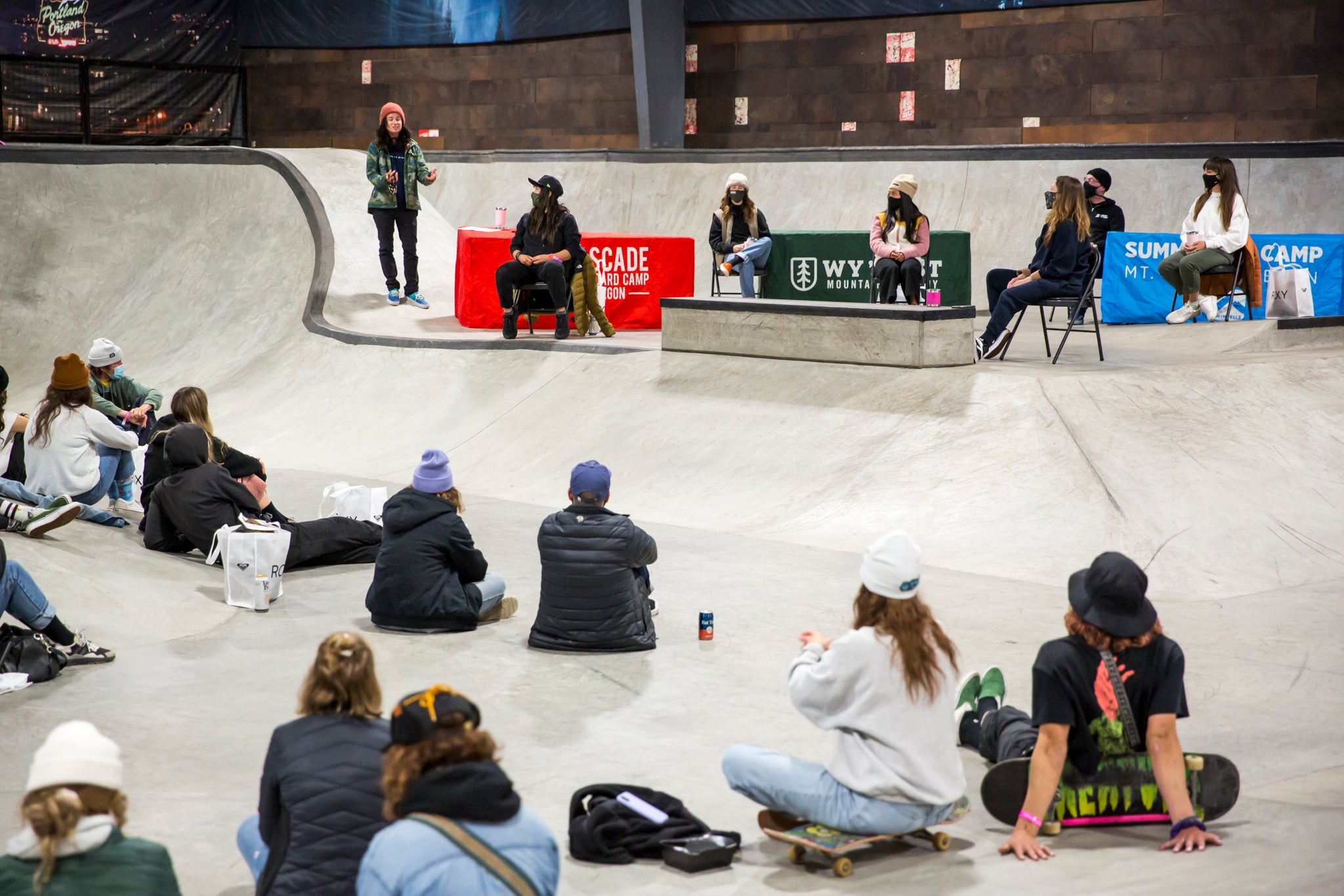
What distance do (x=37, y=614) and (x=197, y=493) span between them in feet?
5.71

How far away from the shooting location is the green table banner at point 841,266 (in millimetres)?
12258

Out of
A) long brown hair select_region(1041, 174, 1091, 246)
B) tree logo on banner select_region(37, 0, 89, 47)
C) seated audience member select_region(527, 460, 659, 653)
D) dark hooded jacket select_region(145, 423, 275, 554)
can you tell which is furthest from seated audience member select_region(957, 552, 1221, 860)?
tree logo on banner select_region(37, 0, 89, 47)

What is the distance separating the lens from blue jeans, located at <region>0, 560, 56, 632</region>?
5.28m

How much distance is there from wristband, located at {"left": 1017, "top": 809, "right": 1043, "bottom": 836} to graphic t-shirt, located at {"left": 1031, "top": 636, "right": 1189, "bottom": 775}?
0.85 ft

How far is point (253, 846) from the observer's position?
11.0ft

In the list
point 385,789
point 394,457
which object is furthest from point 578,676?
point 394,457

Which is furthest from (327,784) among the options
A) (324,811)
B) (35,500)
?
(35,500)

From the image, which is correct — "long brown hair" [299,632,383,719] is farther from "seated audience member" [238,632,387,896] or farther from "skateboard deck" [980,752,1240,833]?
"skateboard deck" [980,752,1240,833]

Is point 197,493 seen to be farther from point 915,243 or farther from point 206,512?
point 915,243

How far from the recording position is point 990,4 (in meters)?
18.0

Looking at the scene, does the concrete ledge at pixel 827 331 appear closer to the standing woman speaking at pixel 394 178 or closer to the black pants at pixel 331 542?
the black pants at pixel 331 542

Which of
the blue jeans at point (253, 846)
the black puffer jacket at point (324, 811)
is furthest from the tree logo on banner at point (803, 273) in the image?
the black puffer jacket at point (324, 811)

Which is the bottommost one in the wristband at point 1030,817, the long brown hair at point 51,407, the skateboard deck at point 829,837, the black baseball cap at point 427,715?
the skateboard deck at point 829,837

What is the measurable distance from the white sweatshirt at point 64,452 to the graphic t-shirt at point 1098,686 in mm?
6052
